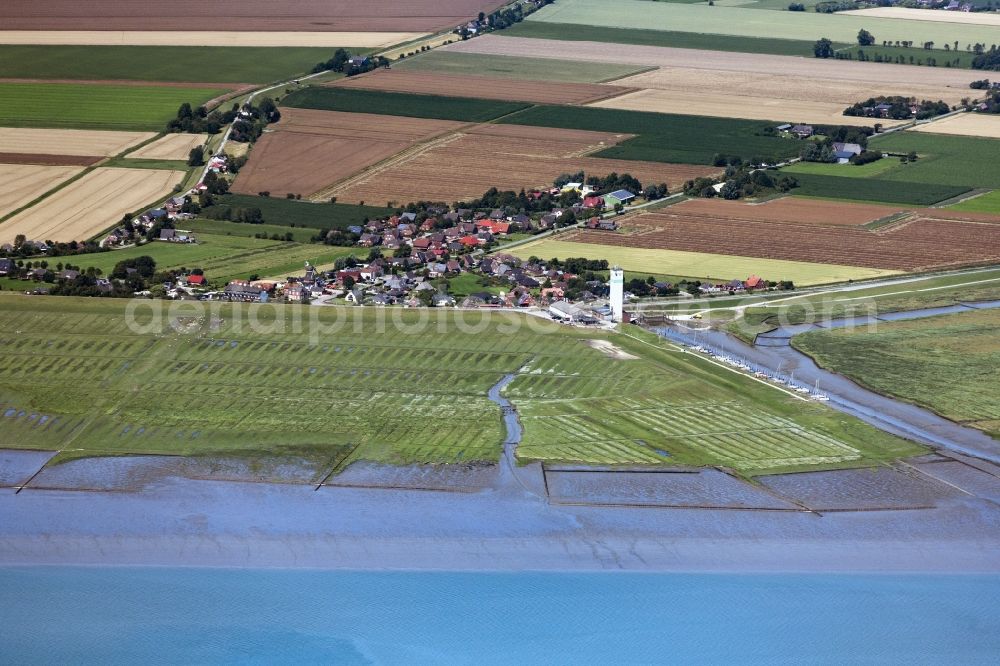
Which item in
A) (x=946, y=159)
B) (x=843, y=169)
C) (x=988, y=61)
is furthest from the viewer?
(x=988, y=61)

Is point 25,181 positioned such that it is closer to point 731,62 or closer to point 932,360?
point 932,360

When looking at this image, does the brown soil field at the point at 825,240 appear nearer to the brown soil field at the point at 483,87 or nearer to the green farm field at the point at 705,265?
the green farm field at the point at 705,265

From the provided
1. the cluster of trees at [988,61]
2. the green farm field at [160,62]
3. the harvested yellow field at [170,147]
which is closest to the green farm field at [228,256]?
the harvested yellow field at [170,147]

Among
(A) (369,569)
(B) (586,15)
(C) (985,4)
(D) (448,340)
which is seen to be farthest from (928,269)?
(C) (985,4)

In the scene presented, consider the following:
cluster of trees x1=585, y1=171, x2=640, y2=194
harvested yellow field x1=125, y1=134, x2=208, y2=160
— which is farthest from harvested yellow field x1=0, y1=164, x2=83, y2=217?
cluster of trees x1=585, y1=171, x2=640, y2=194

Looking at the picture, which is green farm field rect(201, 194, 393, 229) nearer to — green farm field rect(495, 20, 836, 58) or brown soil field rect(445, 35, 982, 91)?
brown soil field rect(445, 35, 982, 91)

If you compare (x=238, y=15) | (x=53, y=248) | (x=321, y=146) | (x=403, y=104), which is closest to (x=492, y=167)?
(x=321, y=146)

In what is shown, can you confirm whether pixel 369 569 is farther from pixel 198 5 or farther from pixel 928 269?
pixel 198 5
